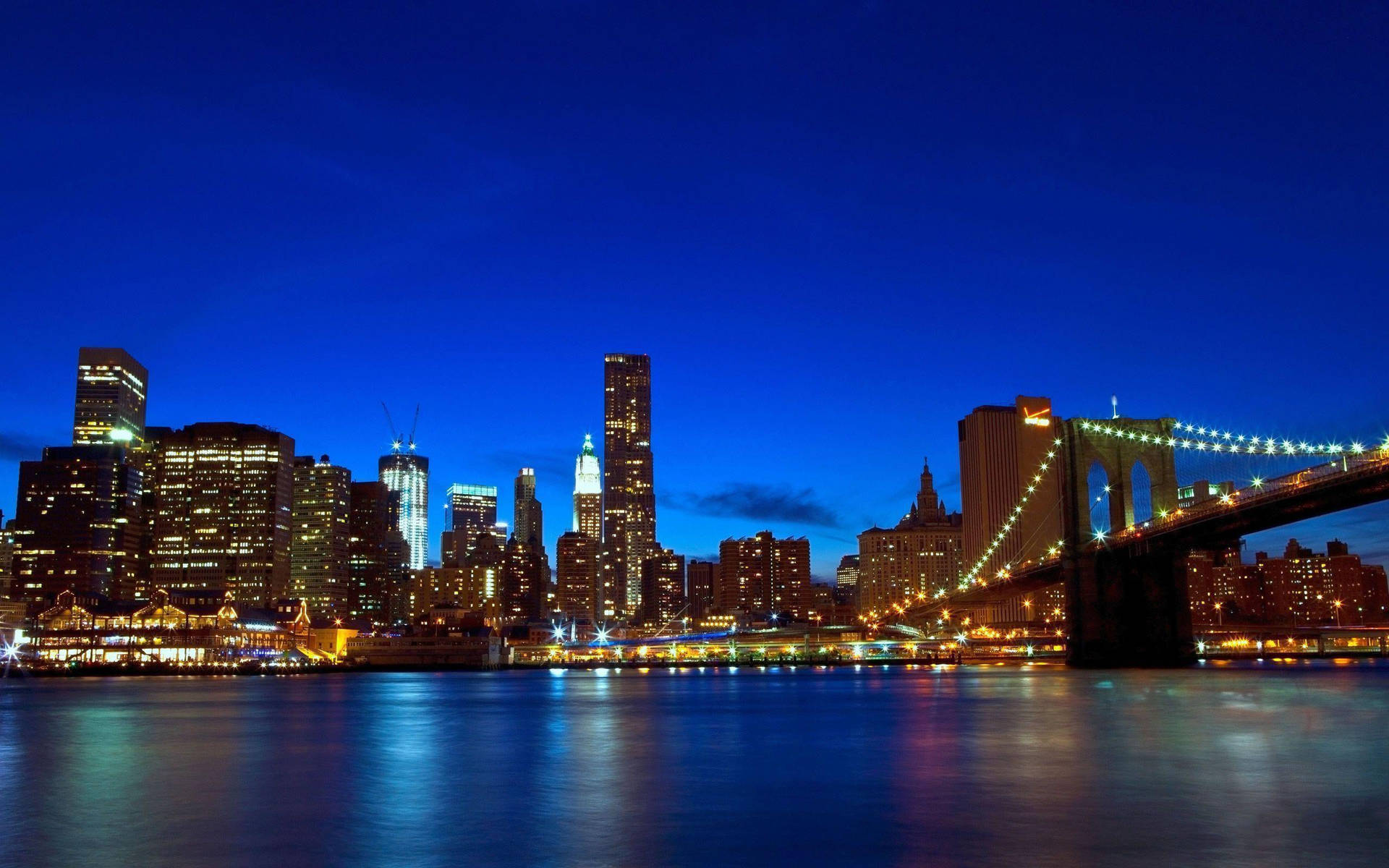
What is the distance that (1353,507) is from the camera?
67.7m

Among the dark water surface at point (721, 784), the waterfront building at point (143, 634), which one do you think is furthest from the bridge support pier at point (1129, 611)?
the waterfront building at point (143, 634)

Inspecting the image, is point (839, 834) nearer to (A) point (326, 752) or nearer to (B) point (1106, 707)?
(A) point (326, 752)

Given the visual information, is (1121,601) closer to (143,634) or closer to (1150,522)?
(1150,522)

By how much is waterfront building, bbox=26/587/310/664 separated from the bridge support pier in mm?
91981

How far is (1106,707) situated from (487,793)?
3062cm

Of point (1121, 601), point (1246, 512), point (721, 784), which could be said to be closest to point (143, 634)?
point (1121, 601)

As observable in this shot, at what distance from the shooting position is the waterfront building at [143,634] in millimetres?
134875

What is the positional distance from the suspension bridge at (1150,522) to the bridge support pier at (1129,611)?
69mm

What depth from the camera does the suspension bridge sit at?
67.5m

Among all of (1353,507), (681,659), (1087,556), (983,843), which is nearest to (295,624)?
(681,659)

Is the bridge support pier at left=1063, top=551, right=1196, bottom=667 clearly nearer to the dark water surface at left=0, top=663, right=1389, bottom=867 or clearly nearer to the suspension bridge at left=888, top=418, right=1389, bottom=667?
the suspension bridge at left=888, top=418, right=1389, bottom=667

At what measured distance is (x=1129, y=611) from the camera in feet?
286

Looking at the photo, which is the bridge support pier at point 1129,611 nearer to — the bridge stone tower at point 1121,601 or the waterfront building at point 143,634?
the bridge stone tower at point 1121,601

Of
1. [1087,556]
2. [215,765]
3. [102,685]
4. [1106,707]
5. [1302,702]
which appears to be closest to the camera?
[215,765]
